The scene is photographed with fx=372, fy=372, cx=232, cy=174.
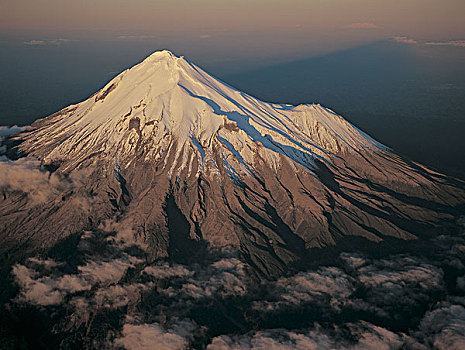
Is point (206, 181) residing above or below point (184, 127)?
below

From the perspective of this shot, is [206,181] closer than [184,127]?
Yes

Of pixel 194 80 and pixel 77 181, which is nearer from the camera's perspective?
pixel 77 181

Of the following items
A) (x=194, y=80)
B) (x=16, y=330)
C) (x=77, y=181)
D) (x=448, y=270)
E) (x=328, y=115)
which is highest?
(x=194, y=80)

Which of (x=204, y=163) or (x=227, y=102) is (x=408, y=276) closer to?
(x=204, y=163)

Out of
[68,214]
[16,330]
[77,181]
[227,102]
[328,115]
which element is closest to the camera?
[16,330]

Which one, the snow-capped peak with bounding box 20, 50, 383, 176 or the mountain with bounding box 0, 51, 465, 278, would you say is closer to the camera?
the mountain with bounding box 0, 51, 465, 278

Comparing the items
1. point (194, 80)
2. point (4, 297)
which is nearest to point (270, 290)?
point (4, 297)

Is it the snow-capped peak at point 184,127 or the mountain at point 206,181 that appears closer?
the mountain at point 206,181

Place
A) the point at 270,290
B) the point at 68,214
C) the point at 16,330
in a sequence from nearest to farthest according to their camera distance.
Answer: the point at 16,330, the point at 270,290, the point at 68,214
